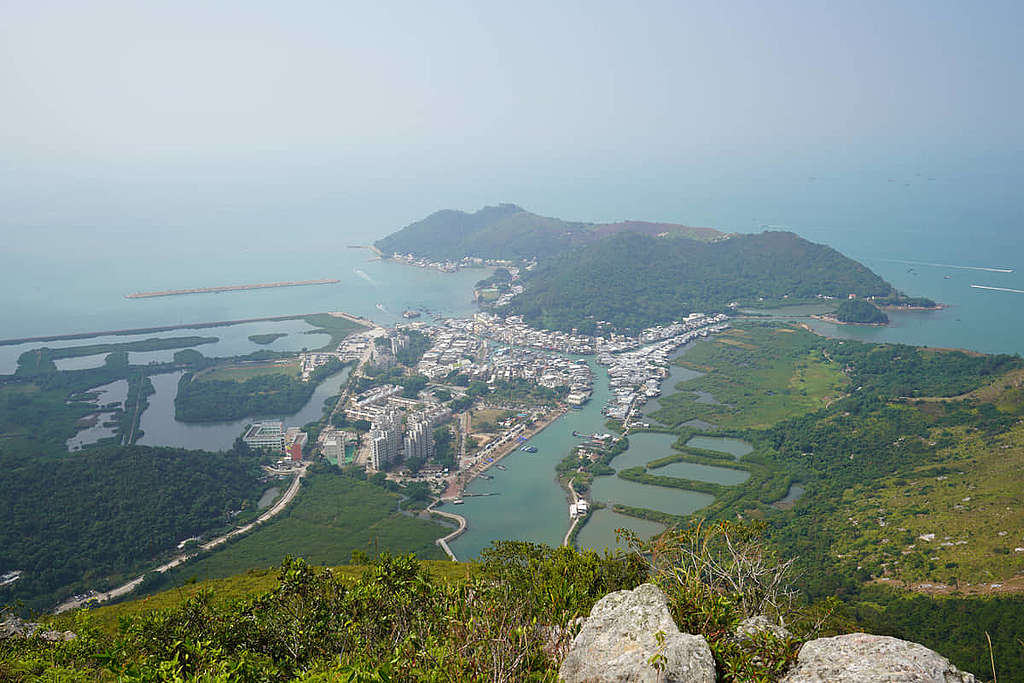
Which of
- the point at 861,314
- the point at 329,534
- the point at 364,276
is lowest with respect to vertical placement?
the point at 329,534

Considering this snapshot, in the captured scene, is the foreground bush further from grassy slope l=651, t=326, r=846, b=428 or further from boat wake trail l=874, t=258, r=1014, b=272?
boat wake trail l=874, t=258, r=1014, b=272

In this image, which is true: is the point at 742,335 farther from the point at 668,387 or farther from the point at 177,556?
the point at 177,556

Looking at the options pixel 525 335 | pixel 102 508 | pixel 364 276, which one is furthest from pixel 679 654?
pixel 364 276

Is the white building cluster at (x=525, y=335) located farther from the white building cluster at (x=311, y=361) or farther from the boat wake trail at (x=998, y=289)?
the boat wake trail at (x=998, y=289)

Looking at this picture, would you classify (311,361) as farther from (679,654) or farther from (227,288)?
(679,654)

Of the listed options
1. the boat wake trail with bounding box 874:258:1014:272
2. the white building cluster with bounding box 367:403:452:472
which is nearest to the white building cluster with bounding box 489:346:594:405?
the white building cluster with bounding box 367:403:452:472

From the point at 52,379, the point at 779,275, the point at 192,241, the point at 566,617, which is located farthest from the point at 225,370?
the point at 192,241

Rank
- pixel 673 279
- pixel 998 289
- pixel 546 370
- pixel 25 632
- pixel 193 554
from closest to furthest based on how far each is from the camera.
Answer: pixel 25 632
pixel 193 554
pixel 546 370
pixel 998 289
pixel 673 279
